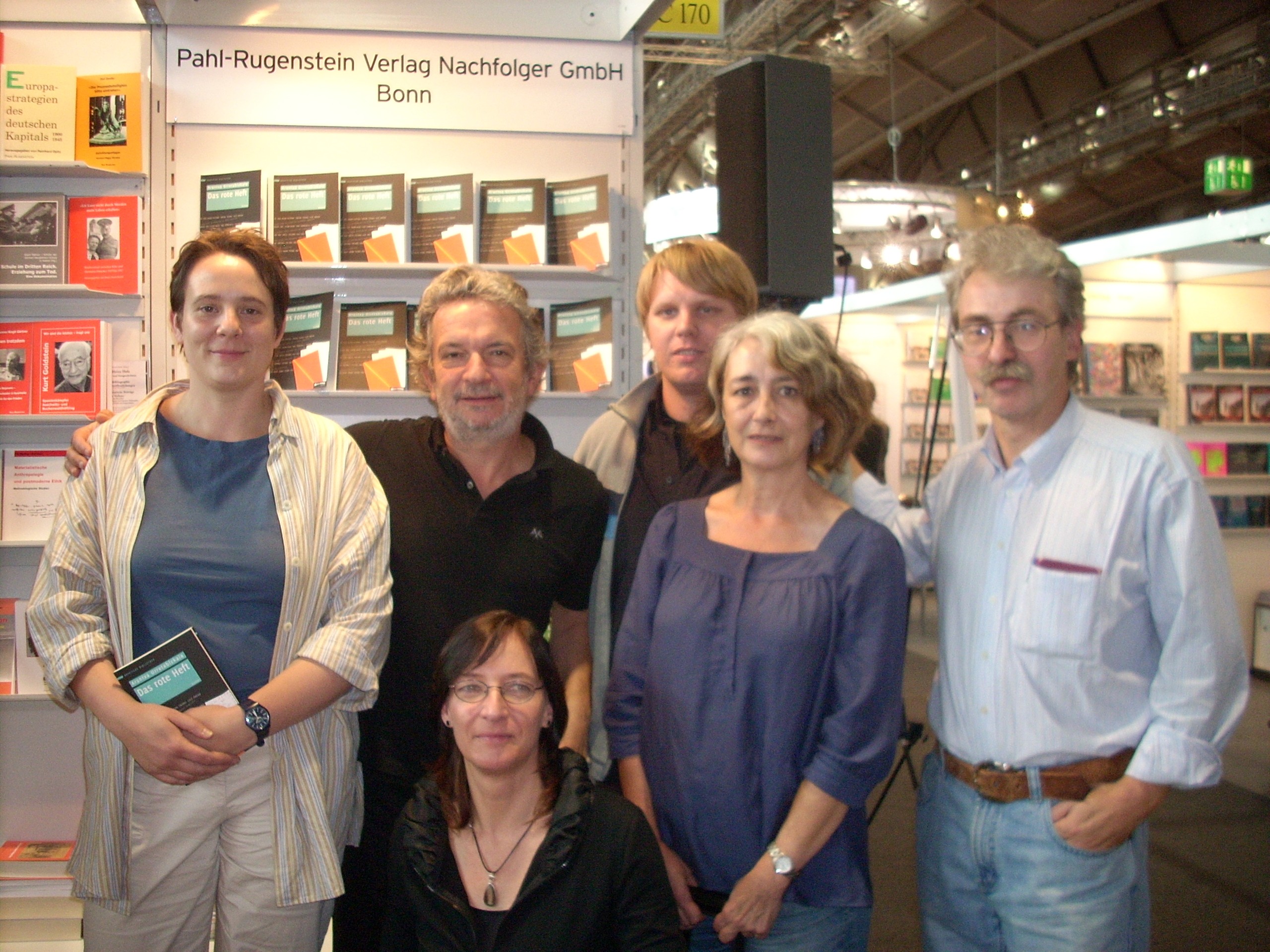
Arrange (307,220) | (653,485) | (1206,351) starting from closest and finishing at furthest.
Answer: (653,485) < (307,220) < (1206,351)

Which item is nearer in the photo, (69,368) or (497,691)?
(497,691)

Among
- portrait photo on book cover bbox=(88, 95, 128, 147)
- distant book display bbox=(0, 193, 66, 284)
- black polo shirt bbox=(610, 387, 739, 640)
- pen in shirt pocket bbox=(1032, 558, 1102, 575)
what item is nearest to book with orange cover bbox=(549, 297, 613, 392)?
black polo shirt bbox=(610, 387, 739, 640)

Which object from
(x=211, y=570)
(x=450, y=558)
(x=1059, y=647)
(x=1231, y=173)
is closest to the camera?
(x=1059, y=647)

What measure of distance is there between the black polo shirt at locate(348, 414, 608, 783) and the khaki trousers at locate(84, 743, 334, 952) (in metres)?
0.26

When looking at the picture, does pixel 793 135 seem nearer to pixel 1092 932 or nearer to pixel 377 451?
pixel 377 451

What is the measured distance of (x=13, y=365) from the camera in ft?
10.6

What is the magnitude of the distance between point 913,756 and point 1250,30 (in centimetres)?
772

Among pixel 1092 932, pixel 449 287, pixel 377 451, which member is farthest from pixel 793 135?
pixel 1092 932

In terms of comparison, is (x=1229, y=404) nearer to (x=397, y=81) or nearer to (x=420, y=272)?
(x=420, y=272)

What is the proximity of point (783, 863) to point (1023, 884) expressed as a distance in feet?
1.46

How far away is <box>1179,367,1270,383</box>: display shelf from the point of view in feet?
22.0

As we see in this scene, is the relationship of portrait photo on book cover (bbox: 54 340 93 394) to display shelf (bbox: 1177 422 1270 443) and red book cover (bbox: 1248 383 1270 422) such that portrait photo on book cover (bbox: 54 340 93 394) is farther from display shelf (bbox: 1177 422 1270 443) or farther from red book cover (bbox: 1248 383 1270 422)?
red book cover (bbox: 1248 383 1270 422)

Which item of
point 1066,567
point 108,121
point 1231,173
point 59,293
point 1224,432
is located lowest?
point 1066,567

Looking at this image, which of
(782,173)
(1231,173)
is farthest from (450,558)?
(1231,173)
